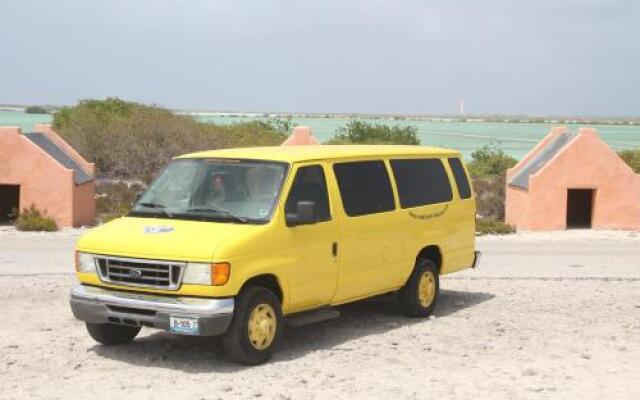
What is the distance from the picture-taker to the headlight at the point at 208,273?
30.2ft

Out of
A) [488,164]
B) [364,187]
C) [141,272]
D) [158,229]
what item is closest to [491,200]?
[488,164]

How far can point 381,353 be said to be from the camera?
10.5 meters

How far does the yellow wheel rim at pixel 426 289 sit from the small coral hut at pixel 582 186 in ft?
45.2

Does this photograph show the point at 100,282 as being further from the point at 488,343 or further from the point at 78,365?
the point at 488,343

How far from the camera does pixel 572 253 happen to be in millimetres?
21109

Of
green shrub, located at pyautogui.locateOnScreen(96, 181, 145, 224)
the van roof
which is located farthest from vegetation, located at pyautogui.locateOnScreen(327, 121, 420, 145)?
the van roof

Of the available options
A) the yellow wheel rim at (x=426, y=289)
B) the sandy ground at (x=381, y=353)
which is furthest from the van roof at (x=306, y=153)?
the sandy ground at (x=381, y=353)

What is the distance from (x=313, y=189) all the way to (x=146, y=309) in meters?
2.27

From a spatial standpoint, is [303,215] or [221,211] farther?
[221,211]

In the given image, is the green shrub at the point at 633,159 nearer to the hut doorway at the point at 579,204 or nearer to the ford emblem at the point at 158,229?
the hut doorway at the point at 579,204

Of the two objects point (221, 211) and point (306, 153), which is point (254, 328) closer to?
point (221, 211)

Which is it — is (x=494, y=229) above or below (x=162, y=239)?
below

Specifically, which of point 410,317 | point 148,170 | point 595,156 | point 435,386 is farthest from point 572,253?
point 148,170

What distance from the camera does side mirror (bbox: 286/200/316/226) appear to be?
9.91 metres
